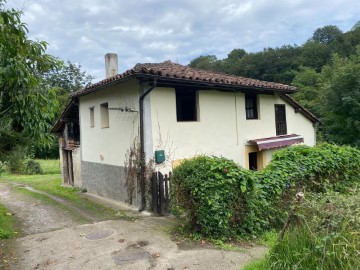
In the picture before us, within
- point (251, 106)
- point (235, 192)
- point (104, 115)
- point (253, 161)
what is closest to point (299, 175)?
point (235, 192)

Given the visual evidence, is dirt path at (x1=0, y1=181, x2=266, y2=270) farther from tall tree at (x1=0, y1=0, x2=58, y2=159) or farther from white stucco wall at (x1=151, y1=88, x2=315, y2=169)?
white stucco wall at (x1=151, y1=88, x2=315, y2=169)

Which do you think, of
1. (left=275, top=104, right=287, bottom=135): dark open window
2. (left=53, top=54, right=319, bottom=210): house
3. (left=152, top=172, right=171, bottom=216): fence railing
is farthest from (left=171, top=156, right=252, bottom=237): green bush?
(left=275, top=104, right=287, bottom=135): dark open window

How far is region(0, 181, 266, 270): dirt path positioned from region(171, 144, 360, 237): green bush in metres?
0.67

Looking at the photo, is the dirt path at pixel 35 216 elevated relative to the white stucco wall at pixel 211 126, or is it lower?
lower

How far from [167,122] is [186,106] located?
1.55 metres

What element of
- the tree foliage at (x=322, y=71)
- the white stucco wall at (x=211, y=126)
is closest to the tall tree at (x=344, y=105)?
the tree foliage at (x=322, y=71)

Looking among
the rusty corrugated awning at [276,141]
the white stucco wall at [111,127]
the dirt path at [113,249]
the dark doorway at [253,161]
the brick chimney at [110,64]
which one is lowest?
the dirt path at [113,249]

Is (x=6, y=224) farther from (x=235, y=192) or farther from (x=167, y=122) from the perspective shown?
(x=235, y=192)

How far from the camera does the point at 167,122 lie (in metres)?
9.54

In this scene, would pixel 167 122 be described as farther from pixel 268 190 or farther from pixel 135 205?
pixel 268 190

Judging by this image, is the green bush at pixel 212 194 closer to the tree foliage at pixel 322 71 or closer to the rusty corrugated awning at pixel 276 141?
the rusty corrugated awning at pixel 276 141

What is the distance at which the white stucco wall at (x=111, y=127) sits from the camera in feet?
32.4

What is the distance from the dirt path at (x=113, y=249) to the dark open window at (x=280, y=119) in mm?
8301

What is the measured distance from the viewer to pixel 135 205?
988 centimetres
